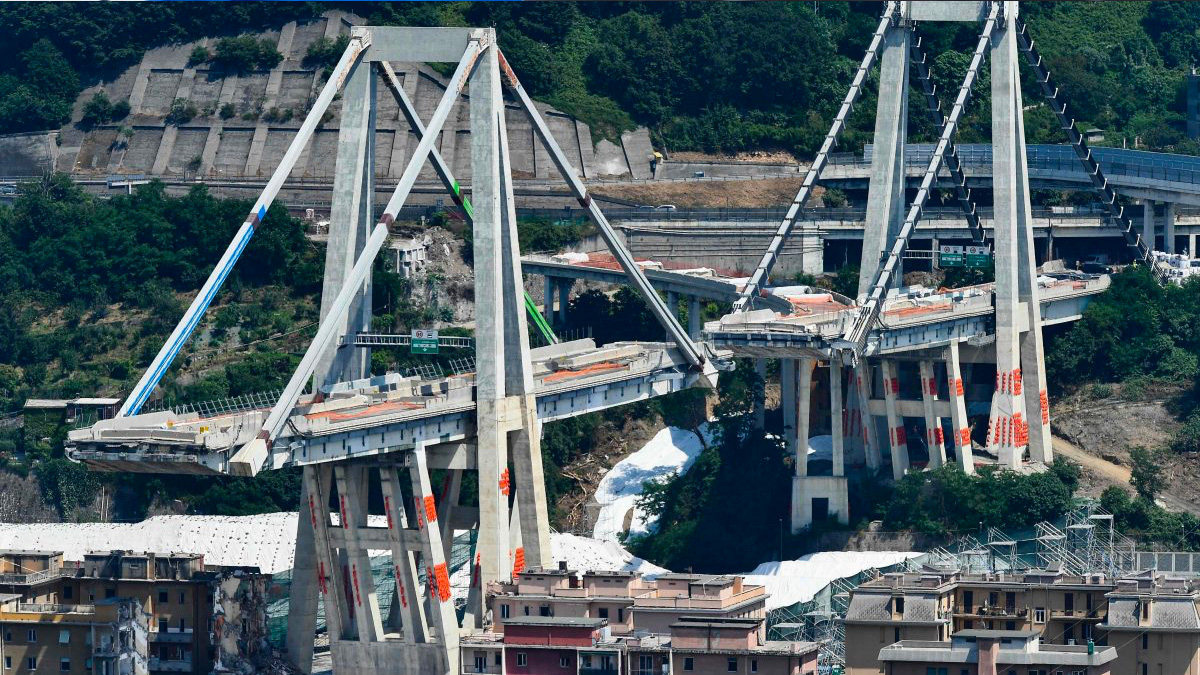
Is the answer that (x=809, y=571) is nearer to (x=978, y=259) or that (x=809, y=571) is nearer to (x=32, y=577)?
(x=978, y=259)

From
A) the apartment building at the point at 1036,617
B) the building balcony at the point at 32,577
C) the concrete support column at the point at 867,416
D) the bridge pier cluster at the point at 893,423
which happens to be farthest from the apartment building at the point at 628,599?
the concrete support column at the point at 867,416

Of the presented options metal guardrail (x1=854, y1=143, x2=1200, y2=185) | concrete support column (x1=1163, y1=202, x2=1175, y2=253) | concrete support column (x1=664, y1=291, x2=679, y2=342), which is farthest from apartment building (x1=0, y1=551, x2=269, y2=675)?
concrete support column (x1=1163, y1=202, x2=1175, y2=253)

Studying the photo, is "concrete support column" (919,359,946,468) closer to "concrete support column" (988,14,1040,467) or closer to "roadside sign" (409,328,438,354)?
"concrete support column" (988,14,1040,467)

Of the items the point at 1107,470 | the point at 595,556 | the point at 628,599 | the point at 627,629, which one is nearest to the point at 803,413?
the point at 595,556

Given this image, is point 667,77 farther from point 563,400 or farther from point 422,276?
point 563,400

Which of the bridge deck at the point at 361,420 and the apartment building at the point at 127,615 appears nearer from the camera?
the bridge deck at the point at 361,420

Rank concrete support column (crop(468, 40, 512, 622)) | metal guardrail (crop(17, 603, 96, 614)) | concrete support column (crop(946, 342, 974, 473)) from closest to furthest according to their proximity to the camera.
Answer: metal guardrail (crop(17, 603, 96, 614)), concrete support column (crop(468, 40, 512, 622)), concrete support column (crop(946, 342, 974, 473))

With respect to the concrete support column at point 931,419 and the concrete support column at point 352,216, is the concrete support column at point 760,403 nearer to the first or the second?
the concrete support column at point 931,419
